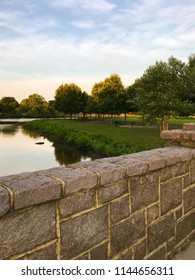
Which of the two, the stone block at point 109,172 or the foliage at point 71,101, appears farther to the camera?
the foliage at point 71,101

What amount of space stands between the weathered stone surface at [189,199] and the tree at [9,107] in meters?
129

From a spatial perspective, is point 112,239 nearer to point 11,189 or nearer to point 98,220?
point 98,220

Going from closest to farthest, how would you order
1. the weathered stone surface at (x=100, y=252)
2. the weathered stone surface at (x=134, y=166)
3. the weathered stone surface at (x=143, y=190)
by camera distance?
the weathered stone surface at (x=100, y=252) < the weathered stone surface at (x=134, y=166) < the weathered stone surface at (x=143, y=190)

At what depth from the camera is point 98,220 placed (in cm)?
283

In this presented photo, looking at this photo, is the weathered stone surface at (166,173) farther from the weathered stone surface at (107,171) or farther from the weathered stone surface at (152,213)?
the weathered stone surface at (107,171)

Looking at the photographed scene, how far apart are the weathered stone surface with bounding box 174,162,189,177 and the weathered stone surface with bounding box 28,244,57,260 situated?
7.21 ft

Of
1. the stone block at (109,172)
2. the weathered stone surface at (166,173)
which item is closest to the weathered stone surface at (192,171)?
the weathered stone surface at (166,173)

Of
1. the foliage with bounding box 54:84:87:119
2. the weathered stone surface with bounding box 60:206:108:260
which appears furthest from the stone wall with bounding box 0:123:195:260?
the foliage with bounding box 54:84:87:119

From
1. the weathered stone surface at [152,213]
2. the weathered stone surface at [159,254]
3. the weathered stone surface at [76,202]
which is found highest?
the weathered stone surface at [76,202]

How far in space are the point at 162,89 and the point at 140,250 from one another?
27168 mm

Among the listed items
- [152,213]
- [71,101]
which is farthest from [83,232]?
[71,101]

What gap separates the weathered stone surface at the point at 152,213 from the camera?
3.54 metres
